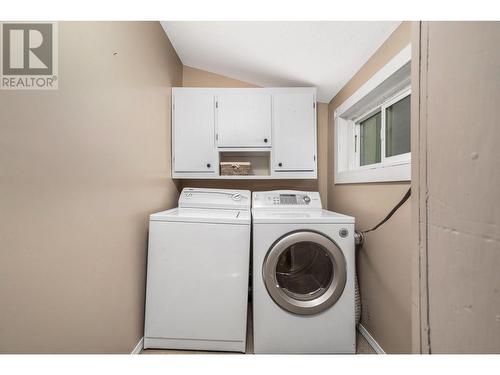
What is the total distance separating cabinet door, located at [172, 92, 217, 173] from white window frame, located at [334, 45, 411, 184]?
120 cm

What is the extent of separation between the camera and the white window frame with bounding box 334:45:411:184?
1242mm

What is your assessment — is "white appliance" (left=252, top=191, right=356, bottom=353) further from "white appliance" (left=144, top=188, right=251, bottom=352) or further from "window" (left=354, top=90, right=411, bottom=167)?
"window" (left=354, top=90, right=411, bottom=167)

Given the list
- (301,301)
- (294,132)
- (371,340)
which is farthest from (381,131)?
(371,340)

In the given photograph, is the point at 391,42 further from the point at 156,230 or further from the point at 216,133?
the point at 156,230

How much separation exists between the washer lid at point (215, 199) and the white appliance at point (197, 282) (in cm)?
47

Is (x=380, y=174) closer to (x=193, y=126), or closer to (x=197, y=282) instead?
(x=197, y=282)

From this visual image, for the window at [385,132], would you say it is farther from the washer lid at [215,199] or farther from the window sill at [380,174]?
the washer lid at [215,199]

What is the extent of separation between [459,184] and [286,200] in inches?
60.1

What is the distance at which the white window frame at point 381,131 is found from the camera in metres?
1.24

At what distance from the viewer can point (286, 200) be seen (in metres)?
1.94

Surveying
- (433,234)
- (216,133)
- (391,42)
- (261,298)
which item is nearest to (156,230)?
(261,298)

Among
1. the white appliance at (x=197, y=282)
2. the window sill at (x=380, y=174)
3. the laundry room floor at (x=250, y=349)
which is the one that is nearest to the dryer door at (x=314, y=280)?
the white appliance at (x=197, y=282)
